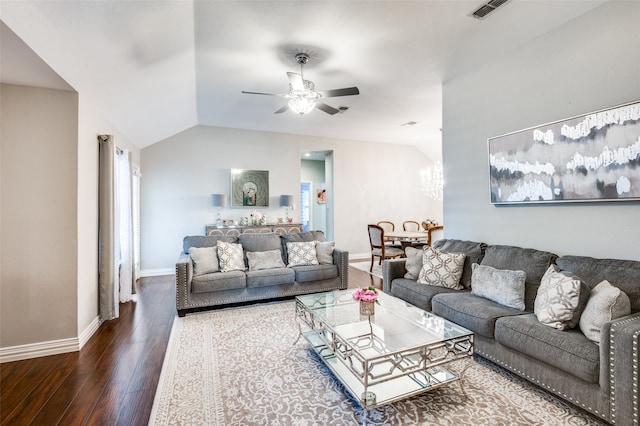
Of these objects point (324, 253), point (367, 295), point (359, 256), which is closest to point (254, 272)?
point (324, 253)

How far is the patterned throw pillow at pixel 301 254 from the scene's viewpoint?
435 cm

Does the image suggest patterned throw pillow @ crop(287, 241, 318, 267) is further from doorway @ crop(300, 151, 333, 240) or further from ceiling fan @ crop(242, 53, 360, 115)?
doorway @ crop(300, 151, 333, 240)

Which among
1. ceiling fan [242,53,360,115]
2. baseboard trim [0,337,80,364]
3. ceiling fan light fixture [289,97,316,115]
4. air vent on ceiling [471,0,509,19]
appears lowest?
baseboard trim [0,337,80,364]

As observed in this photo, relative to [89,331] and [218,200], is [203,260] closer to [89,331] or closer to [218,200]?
[89,331]

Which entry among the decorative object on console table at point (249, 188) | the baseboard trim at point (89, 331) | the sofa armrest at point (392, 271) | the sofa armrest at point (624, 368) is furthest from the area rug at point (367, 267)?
the baseboard trim at point (89, 331)

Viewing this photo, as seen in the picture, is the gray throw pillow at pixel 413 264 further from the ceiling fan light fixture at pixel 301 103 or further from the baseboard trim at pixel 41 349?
the baseboard trim at pixel 41 349

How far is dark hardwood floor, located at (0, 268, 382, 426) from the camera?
193 centimetres

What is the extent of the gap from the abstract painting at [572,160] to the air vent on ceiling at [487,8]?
1178mm

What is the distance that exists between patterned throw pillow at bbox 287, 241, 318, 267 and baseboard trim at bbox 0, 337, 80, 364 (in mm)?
2467

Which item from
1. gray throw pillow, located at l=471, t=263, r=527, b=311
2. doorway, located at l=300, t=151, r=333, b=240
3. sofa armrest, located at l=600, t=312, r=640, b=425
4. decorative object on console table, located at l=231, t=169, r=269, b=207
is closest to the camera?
sofa armrest, located at l=600, t=312, r=640, b=425

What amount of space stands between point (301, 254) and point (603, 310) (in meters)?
3.23

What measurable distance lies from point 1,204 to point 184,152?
3686 millimetres

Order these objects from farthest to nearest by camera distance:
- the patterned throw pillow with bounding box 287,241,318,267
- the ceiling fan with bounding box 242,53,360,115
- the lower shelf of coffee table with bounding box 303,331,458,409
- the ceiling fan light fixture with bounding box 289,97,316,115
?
the patterned throw pillow with bounding box 287,241,318,267 → the ceiling fan light fixture with bounding box 289,97,316,115 → the ceiling fan with bounding box 242,53,360,115 → the lower shelf of coffee table with bounding box 303,331,458,409

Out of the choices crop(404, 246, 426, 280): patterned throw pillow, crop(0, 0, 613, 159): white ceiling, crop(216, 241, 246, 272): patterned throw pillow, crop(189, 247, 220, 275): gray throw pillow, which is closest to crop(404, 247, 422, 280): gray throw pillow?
crop(404, 246, 426, 280): patterned throw pillow
